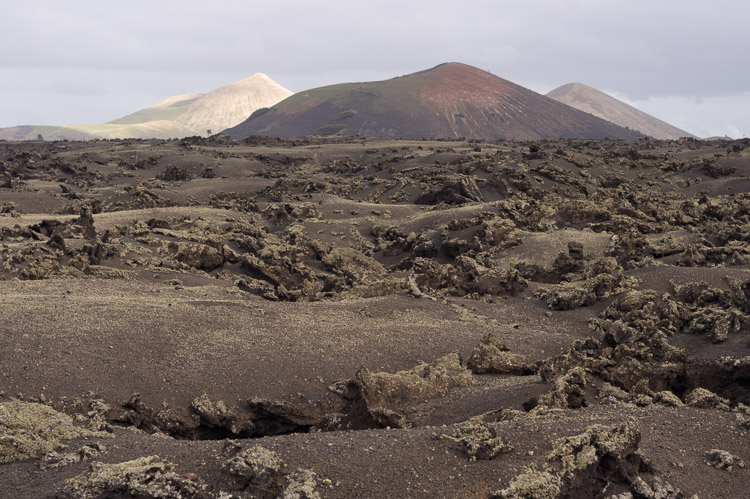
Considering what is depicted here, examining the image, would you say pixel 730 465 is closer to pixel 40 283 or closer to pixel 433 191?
pixel 40 283

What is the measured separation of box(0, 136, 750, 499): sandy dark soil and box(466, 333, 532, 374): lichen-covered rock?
32 mm

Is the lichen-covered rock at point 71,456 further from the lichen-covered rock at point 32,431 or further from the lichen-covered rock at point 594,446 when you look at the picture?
the lichen-covered rock at point 594,446

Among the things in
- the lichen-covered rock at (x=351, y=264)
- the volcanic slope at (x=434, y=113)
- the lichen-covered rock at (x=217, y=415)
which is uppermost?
the volcanic slope at (x=434, y=113)

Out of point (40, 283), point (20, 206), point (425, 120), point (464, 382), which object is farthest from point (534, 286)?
point (425, 120)

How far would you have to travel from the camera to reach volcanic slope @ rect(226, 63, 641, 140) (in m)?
80.8

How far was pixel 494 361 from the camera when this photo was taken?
9.27 m

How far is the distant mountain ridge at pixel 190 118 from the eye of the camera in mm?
139000

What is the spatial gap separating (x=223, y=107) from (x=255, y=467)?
166m

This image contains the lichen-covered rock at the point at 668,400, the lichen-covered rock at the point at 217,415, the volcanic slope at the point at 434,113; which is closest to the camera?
the lichen-covered rock at the point at 668,400

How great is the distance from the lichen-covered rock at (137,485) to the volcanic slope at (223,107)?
146 m

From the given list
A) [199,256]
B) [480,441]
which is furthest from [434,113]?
[480,441]

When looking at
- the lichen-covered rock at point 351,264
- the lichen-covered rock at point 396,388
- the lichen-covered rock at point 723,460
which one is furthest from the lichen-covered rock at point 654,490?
the lichen-covered rock at point 351,264

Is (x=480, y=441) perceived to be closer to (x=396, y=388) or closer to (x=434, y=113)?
(x=396, y=388)

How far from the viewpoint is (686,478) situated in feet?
17.2
